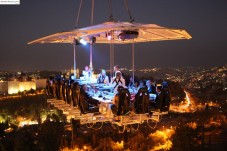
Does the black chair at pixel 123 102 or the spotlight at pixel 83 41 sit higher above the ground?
the spotlight at pixel 83 41

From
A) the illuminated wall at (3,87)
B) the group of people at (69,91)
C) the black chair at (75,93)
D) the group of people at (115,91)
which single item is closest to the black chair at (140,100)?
the group of people at (115,91)

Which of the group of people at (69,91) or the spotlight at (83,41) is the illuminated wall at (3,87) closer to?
the group of people at (69,91)

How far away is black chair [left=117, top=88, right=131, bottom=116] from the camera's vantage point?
717 centimetres

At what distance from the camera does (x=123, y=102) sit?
719cm

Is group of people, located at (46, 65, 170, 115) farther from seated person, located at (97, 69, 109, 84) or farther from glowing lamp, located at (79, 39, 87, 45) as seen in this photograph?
glowing lamp, located at (79, 39, 87, 45)

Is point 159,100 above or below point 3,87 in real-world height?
above

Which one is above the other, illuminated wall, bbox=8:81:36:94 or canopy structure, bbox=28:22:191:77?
canopy structure, bbox=28:22:191:77

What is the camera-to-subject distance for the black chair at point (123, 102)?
7172 millimetres

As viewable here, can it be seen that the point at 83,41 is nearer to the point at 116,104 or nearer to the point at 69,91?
the point at 69,91

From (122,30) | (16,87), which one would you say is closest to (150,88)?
(122,30)

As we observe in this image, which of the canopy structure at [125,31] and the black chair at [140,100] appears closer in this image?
the canopy structure at [125,31]

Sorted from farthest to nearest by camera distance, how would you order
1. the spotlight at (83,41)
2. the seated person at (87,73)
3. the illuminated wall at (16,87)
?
the illuminated wall at (16,87)
the seated person at (87,73)
the spotlight at (83,41)

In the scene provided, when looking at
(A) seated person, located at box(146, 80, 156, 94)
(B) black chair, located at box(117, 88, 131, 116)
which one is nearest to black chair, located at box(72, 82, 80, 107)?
(B) black chair, located at box(117, 88, 131, 116)

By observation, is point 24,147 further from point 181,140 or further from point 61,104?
point 61,104
